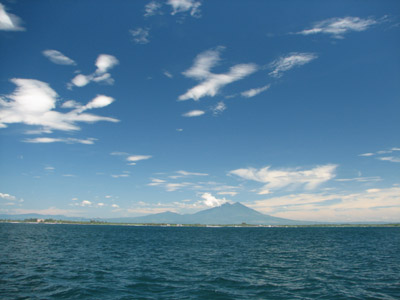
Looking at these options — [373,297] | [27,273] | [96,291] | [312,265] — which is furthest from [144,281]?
[312,265]

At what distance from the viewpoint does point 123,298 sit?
22016mm

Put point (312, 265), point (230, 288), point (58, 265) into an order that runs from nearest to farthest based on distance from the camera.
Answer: point (230, 288) < point (58, 265) < point (312, 265)

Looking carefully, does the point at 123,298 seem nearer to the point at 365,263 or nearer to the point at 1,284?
the point at 1,284

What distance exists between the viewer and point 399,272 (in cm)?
3359

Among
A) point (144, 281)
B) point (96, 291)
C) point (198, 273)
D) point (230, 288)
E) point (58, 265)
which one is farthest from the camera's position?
point (58, 265)

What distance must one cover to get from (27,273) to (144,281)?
1562 cm

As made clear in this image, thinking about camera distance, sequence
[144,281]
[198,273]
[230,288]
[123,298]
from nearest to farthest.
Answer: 1. [123,298]
2. [230,288]
3. [144,281]
4. [198,273]

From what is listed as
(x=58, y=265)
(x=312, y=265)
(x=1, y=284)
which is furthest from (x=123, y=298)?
(x=312, y=265)

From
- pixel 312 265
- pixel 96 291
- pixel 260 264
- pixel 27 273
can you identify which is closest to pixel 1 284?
pixel 27 273

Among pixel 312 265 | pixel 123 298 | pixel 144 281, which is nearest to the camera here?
pixel 123 298

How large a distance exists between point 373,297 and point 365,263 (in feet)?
72.7

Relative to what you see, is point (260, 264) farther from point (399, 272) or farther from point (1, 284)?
point (1, 284)

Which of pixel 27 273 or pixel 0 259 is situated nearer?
pixel 27 273

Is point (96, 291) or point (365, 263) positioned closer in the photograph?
point (96, 291)
